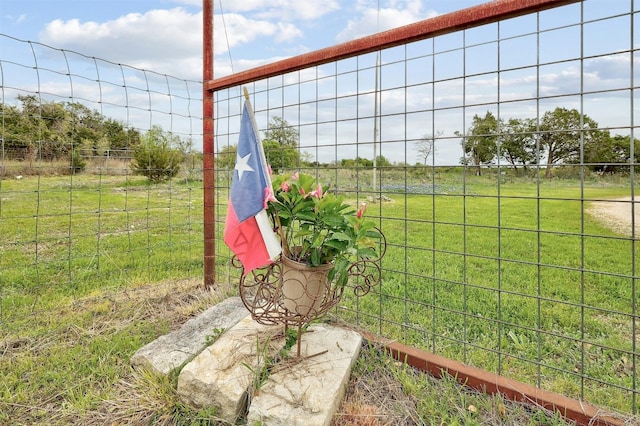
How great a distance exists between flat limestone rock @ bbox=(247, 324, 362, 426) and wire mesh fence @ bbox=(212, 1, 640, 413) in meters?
0.36

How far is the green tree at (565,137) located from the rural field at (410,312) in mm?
117

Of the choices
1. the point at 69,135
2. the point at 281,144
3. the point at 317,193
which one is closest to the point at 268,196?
the point at 317,193

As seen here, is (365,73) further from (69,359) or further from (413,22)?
(69,359)

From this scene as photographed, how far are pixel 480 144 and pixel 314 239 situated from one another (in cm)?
91

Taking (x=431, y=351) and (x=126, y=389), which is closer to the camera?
(x=126, y=389)

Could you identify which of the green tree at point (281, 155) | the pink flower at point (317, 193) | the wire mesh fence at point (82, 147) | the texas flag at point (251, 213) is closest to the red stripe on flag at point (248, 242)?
the texas flag at point (251, 213)

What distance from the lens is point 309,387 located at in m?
1.40

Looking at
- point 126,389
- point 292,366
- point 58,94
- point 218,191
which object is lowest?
point 126,389

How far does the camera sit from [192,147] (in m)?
2.86

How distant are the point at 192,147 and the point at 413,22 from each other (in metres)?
1.91

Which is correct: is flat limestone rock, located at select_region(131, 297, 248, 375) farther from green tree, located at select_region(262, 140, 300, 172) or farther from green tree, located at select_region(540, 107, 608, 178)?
green tree, located at select_region(540, 107, 608, 178)

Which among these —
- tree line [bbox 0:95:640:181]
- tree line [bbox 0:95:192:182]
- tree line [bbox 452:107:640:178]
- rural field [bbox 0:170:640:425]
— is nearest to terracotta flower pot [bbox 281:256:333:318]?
rural field [bbox 0:170:640:425]

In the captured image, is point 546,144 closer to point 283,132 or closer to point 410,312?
point 410,312

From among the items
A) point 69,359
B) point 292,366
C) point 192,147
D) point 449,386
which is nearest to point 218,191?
point 192,147
